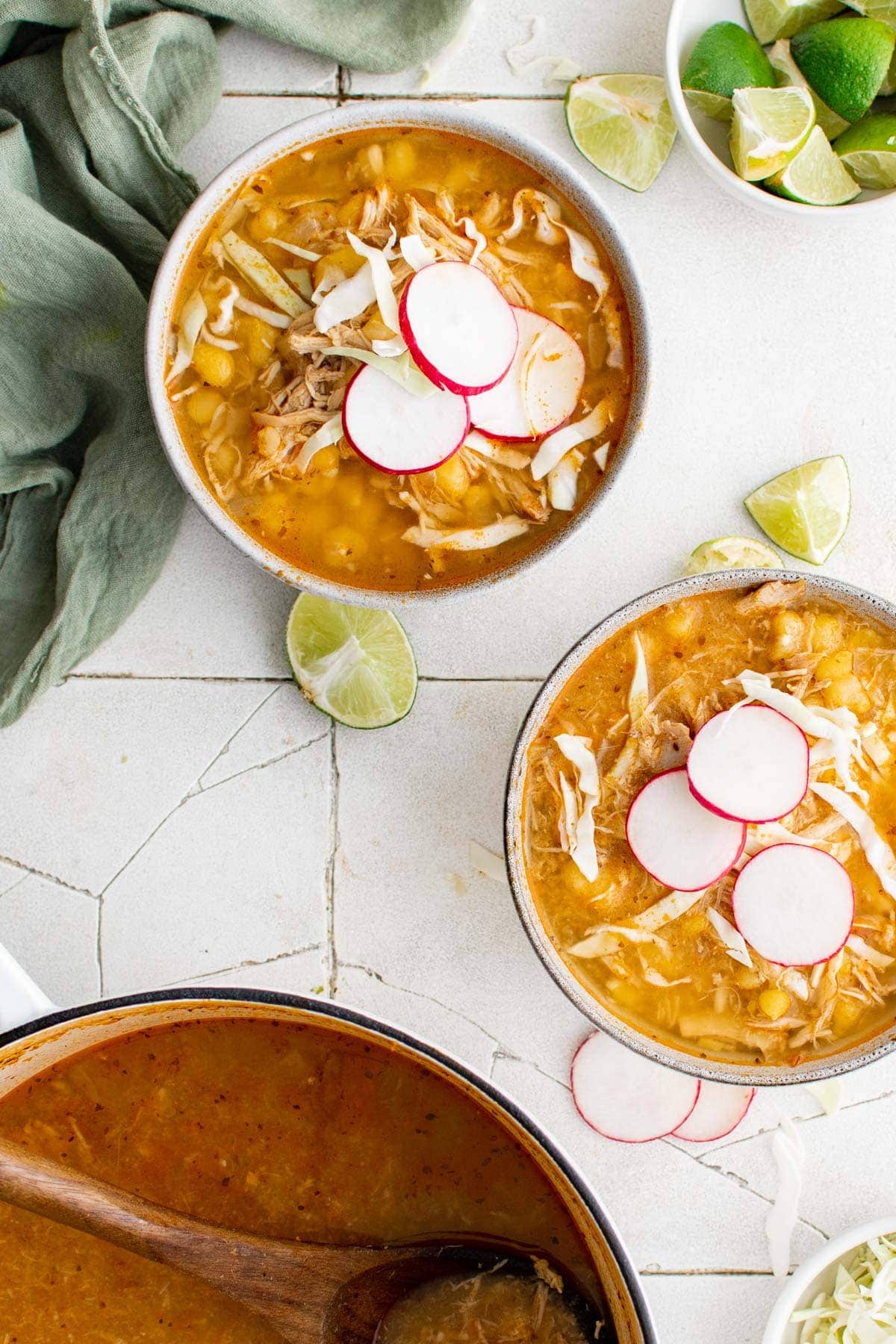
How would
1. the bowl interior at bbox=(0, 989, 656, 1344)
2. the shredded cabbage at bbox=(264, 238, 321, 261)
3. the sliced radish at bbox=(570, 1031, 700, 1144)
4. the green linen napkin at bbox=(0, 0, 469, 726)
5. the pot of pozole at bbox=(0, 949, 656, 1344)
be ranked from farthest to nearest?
1. the sliced radish at bbox=(570, 1031, 700, 1144)
2. the pot of pozole at bbox=(0, 949, 656, 1344)
3. the green linen napkin at bbox=(0, 0, 469, 726)
4. the shredded cabbage at bbox=(264, 238, 321, 261)
5. the bowl interior at bbox=(0, 989, 656, 1344)

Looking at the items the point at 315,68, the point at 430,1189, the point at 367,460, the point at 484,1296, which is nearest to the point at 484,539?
the point at 367,460

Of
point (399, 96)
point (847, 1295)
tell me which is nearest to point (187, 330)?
point (399, 96)

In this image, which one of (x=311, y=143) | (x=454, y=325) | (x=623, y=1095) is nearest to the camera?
(x=454, y=325)

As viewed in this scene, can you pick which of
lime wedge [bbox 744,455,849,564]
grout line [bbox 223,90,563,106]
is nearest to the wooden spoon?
lime wedge [bbox 744,455,849,564]

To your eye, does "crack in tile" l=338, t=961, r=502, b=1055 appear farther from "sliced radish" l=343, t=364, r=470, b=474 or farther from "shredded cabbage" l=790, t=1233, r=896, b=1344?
"sliced radish" l=343, t=364, r=470, b=474

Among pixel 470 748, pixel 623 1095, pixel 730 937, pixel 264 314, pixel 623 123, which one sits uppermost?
pixel 623 123

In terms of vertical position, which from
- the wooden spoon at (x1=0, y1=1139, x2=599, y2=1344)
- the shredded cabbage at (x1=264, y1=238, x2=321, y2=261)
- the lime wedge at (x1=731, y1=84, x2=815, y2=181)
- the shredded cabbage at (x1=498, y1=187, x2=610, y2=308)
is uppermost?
the lime wedge at (x1=731, y1=84, x2=815, y2=181)

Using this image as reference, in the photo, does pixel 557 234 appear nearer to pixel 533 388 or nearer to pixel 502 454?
pixel 533 388
